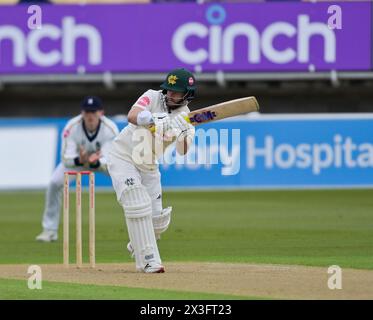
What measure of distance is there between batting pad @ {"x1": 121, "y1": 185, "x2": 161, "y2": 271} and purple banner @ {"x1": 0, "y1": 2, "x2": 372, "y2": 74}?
14.3m

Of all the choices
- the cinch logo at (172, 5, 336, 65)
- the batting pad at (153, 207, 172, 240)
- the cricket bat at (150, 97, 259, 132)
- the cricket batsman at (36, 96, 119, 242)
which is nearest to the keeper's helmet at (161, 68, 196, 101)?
the cricket bat at (150, 97, 259, 132)

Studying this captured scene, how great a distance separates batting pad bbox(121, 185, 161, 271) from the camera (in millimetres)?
10257

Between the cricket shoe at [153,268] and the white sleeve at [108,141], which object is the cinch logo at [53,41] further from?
the cricket shoe at [153,268]

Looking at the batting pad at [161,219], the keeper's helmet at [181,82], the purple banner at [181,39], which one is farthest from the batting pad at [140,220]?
the purple banner at [181,39]

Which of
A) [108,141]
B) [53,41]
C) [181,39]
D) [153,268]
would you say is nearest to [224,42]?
[181,39]

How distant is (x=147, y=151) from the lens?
34.5 feet

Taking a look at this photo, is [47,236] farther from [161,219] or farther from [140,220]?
[140,220]

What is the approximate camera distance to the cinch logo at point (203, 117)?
10289mm

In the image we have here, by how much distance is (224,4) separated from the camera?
2467 cm

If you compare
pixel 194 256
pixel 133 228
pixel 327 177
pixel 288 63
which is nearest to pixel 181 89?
pixel 133 228

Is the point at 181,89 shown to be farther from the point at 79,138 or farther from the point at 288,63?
the point at 288,63

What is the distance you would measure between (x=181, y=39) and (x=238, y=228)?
31.2 ft

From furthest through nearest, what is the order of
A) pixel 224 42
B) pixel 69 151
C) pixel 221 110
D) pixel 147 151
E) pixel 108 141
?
pixel 224 42 < pixel 108 141 < pixel 69 151 < pixel 147 151 < pixel 221 110

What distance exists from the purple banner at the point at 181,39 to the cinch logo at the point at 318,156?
137 inches
